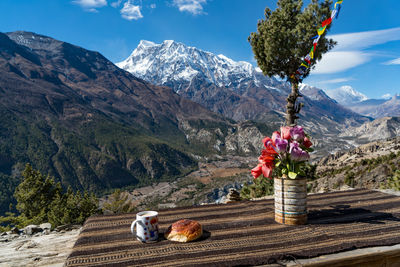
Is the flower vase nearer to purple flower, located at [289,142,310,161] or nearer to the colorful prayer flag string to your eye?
purple flower, located at [289,142,310,161]

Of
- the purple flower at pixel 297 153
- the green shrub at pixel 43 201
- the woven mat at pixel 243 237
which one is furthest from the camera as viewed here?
the green shrub at pixel 43 201

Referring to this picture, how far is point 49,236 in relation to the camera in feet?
15.0

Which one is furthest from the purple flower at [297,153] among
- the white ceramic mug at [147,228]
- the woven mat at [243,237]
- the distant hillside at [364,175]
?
the distant hillside at [364,175]

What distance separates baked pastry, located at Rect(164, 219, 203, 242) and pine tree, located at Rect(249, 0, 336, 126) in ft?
25.5

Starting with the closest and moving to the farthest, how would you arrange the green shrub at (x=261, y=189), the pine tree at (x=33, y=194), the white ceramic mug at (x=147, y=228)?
the white ceramic mug at (x=147, y=228), the green shrub at (x=261, y=189), the pine tree at (x=33, y=194)

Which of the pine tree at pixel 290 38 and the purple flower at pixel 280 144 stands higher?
the pine tree at pixel 290 38

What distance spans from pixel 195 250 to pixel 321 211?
2332mm

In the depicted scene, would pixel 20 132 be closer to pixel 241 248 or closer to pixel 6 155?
pixel 6 155

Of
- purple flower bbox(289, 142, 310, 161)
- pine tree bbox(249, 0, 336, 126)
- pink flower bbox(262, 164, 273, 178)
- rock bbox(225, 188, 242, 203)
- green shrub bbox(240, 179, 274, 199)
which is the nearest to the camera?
purple flower bbox(289, 142, 310, 161)

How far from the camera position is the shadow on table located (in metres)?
3.68

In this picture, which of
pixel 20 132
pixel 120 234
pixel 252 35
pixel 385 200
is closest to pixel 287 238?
pixel 120 234

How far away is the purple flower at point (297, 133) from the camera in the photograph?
348cm

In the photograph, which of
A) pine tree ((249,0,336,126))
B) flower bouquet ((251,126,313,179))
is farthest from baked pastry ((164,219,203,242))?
pine tree ((249,0,336,126))

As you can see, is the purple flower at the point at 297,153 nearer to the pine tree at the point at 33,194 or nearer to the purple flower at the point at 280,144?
the purple flower at the point at 280,144
